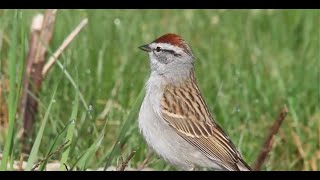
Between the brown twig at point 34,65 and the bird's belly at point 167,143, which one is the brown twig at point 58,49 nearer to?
the brown twig at point 34,65

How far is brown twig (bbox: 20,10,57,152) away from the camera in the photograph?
526cm

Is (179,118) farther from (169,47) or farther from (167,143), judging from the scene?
(169,47)

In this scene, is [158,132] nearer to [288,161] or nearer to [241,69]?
[288,161]

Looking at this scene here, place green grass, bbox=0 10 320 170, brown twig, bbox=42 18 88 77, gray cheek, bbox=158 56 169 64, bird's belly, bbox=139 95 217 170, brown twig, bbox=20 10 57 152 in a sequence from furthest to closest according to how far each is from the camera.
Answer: brown twig, bbox=20 10 57 152, brown twig, bbox=42 18 88 77, green grass, bbox=0 10 320 170, gray cheek, bbox=158 56 169 64, bird's belly, bbox=139 95 217 170

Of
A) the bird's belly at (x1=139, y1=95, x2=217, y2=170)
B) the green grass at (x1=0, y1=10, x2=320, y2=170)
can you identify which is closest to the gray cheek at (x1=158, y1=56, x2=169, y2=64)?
the bird's belly at (x1=139, y1=95, x2=217, y2=170)

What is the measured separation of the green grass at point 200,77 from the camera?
4914 mm

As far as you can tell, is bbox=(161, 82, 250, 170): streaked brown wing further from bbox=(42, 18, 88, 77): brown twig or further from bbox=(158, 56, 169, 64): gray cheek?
bbox=(42, 18, 88, 77): brown twig

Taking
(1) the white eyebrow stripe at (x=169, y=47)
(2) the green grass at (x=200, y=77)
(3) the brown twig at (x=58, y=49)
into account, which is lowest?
(2) the green grass at (x=200, y=77)

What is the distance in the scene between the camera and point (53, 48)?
6.12 m

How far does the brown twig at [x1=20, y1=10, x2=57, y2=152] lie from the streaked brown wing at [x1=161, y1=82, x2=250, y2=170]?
1.09 m

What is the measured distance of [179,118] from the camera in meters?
4.44

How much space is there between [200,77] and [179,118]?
1.79 metres

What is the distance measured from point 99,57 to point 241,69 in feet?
4.04

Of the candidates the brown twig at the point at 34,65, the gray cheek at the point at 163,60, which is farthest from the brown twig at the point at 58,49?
the gray cheek at the point at 163,60
